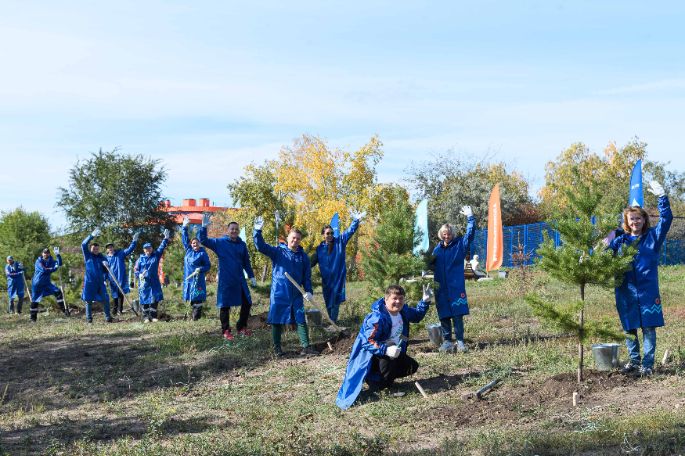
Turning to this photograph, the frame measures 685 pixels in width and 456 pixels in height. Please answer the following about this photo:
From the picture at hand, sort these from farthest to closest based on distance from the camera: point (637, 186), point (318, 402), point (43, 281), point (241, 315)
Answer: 1. point (43, 281)
2. point (637, 186)
3. point (241, 315)
4. point (318, 402)

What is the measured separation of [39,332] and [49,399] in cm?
730

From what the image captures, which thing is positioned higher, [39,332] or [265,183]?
[265,183]

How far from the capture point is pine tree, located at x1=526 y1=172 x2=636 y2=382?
301 inches

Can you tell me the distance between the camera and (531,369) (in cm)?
865

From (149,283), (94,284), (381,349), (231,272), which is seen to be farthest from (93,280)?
(381,349)

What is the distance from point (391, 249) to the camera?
37.3 ft

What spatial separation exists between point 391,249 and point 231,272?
2.85 metres

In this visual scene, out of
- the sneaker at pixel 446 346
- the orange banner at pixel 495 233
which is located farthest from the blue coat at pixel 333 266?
the orange banner at pixel 495 233

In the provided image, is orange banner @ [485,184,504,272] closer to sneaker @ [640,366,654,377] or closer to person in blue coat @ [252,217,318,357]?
person in blue coat @ [252,217,318,357]

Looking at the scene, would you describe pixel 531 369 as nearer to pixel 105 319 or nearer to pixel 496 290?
pixel 496 290

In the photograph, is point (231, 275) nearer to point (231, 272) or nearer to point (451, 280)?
point (231, 272)

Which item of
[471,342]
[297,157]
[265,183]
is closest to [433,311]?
[471,342]

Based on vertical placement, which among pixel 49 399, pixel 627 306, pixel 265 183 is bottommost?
pixel 49 399

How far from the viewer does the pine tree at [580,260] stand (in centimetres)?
764
